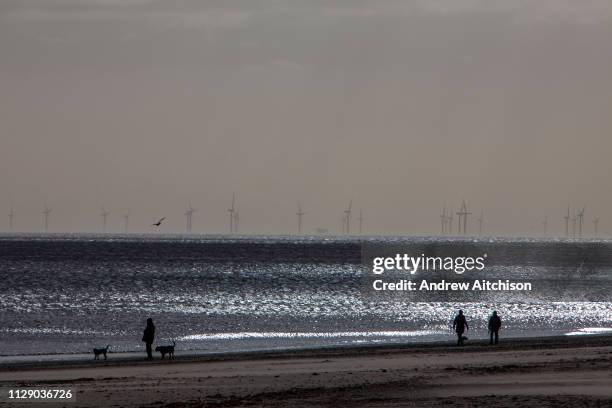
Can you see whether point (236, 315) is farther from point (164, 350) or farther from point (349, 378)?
point (349, 378)

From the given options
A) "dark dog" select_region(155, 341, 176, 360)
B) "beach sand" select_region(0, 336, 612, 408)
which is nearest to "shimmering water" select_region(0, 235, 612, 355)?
"dark dog" select_region(155, 341, 176, 360)

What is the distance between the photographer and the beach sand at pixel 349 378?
2606 cm

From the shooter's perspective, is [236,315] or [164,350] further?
[236,315]

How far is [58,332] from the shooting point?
58.1 metres

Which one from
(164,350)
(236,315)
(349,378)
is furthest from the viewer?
(236,315)

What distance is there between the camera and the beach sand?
26062 millimetres

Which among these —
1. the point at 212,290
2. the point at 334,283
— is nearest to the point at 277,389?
the point at 212,290

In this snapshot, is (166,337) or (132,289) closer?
(166,337)

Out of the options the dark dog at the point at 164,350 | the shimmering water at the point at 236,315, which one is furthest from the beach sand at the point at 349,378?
the shimmering water at the point at 236,315

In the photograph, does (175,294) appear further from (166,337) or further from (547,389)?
(547,389)

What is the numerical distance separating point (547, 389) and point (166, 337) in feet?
101

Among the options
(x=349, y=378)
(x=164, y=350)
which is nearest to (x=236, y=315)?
(x=164, y=350)

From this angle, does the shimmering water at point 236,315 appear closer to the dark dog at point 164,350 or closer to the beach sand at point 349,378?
the dark dog at point 164,350

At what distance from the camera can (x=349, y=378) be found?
31156 millimetres
